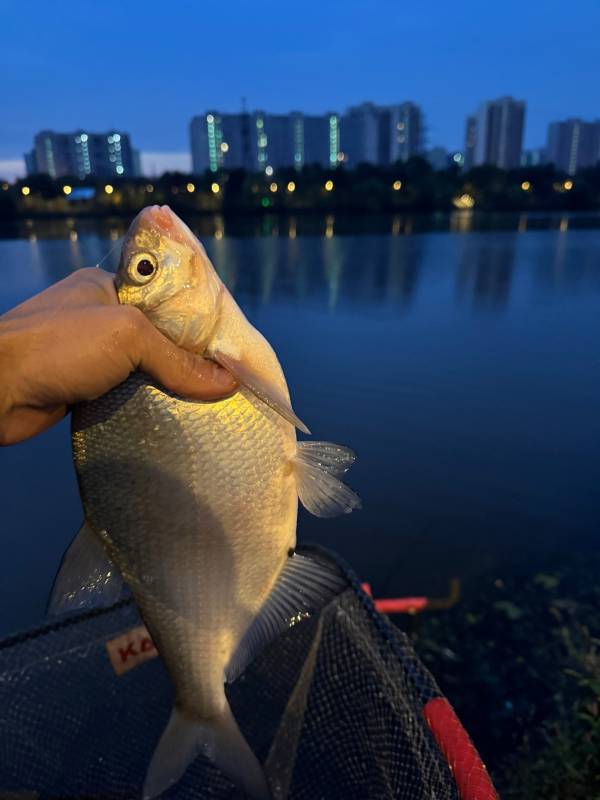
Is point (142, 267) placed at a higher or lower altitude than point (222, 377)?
higher

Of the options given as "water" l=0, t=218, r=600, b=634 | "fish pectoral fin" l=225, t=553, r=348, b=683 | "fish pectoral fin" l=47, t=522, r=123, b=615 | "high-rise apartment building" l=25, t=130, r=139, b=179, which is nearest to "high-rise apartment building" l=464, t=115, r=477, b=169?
"high-rise apartment building" l=25, t=130, r=139, b=179

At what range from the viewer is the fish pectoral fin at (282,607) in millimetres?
1944

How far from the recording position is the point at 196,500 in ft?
5.70

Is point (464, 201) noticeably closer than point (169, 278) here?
No

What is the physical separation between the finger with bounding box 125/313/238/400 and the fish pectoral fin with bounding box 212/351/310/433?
0.03 meters

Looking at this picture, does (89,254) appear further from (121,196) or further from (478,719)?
(121,196)

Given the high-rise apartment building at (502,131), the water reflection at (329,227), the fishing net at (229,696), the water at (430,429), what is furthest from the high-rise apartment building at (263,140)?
the fishing net at (229,696)

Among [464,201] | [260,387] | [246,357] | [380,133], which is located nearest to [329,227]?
[464,201]

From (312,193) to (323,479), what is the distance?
9056 centimetres

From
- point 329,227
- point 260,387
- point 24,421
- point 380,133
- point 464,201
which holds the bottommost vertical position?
point 24,421

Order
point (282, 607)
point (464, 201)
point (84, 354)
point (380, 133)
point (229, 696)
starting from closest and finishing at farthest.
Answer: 1. point (84, 354)
2. point (282, 607)
3. point (229, 696)
4. point (464, 201)
5. point (380, 133)

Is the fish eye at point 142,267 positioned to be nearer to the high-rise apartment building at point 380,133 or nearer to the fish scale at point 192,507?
the fish scale at point 192,507

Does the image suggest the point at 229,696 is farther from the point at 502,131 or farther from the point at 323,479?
the point at 502,131

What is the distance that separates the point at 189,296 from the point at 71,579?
1.04m
